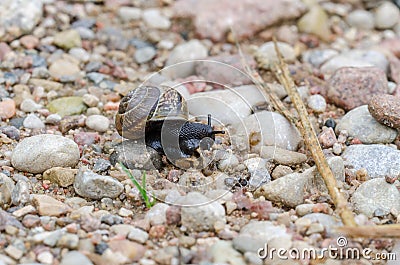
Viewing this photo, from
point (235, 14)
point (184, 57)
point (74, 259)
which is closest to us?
point (74, 259)

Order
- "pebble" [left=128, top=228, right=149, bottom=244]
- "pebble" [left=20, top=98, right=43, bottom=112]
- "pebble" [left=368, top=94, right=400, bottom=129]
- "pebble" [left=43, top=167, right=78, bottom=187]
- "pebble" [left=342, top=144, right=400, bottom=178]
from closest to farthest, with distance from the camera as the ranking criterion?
"pebble" [left=128, top=228, right=149, bottom=244] → "pebble" [left=43, top=167, right=78, bottom=187] → "pebble" [left=342, top=144, right=400, bottom=178] → "pebble" [left=368, top=94, right=400, bottom=129] → "pebble" [left=20, top=98, right=43, bottom=112]

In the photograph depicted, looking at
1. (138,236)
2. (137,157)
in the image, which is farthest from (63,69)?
(138,236)

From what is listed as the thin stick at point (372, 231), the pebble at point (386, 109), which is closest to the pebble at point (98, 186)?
the thin stick at point (372, 231)

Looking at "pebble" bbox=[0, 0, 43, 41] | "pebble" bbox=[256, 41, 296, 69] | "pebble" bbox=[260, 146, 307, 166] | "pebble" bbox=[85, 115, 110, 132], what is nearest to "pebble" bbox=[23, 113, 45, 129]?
"pebble" bbox=[85, 115, 110, 132]

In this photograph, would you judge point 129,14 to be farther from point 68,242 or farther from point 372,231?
point 372,231

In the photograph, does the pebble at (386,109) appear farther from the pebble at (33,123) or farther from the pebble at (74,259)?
the pebble at (33,123)

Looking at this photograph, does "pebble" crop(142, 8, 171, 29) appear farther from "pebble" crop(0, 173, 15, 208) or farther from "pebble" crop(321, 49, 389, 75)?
"pebble" crop(0, 173, 15, 208)

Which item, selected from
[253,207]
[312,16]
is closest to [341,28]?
[312,16]
